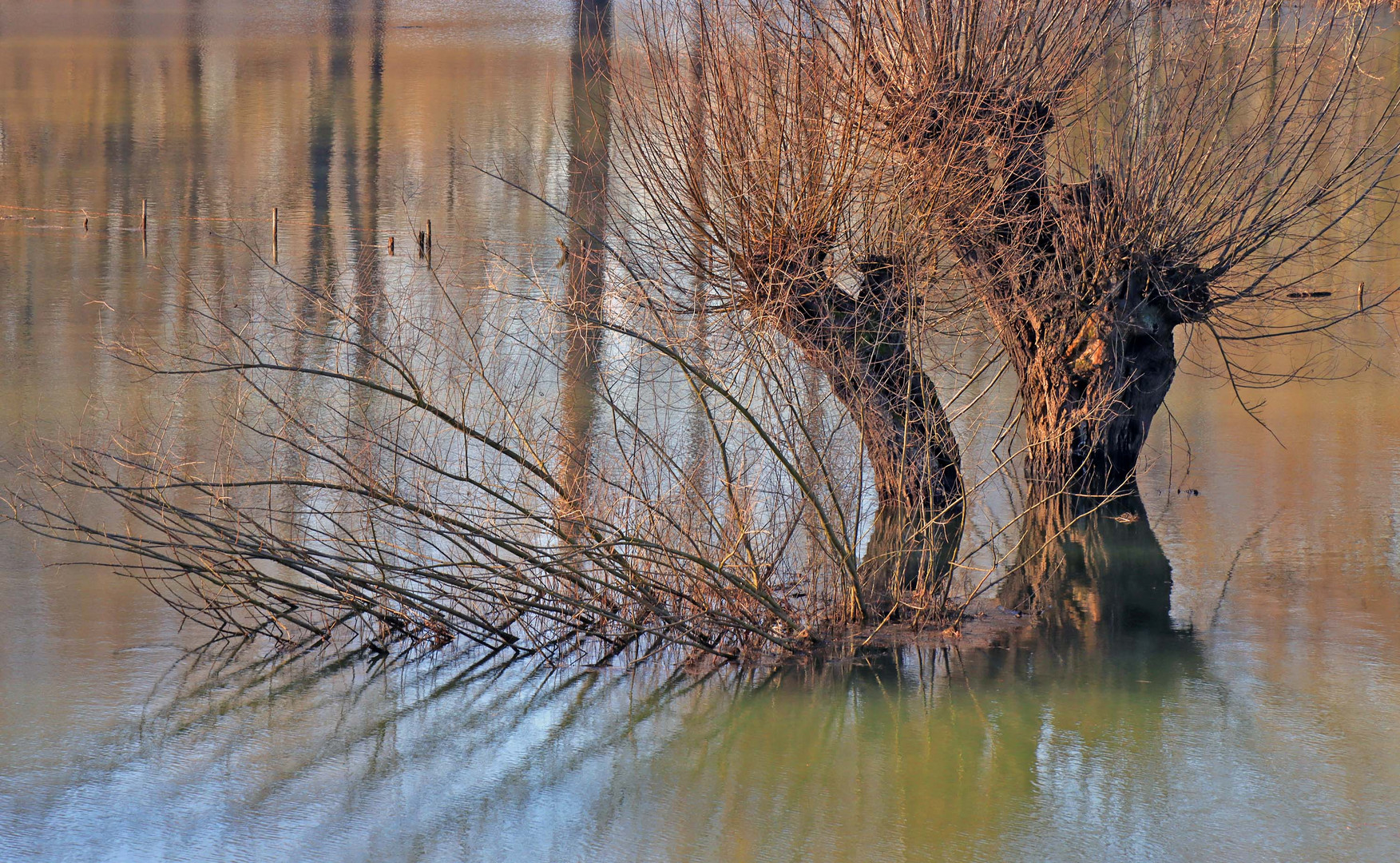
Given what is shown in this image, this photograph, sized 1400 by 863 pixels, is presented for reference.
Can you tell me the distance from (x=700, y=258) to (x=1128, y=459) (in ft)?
12.7

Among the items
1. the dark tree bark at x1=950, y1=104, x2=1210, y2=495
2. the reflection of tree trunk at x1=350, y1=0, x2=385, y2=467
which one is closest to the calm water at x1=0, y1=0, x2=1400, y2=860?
the dark tree bark at x1=950, y1=104, x2=1210, y2=495

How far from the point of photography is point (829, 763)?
18.4ft

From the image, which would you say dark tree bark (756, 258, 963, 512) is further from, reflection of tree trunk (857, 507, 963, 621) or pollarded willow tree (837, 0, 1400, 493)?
pollarded willow tree (837, 0, 1400, 493)

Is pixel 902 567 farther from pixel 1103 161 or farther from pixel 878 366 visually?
pixel 1103 161

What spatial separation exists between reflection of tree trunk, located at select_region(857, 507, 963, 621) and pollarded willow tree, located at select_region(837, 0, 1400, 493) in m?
1.46

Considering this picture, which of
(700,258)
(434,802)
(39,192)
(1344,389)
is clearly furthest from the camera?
(39,192)

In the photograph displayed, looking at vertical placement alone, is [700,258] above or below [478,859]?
above

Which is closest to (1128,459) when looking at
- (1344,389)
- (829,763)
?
(1344,389)

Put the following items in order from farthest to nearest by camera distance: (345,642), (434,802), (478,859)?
1. (345,642)
2. (434,802)
3. (478,859)

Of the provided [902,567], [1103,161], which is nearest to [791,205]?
[902,567]

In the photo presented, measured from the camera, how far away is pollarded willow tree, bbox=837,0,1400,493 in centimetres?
841

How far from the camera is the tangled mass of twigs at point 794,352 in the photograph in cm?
652

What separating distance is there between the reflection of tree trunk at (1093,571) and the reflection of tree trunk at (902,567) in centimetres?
46

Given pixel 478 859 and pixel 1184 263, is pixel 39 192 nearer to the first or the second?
pixel 1184 263
